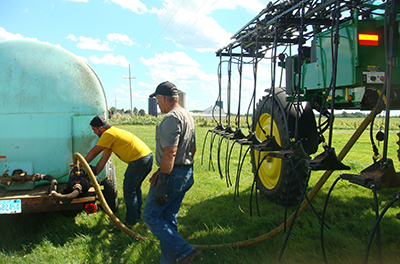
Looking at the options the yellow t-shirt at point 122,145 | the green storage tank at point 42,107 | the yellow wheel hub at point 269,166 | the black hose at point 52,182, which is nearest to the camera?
the black hose at point 52,182

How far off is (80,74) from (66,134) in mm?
795

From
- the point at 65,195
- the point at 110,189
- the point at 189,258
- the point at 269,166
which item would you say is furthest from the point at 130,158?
the point at 269,166

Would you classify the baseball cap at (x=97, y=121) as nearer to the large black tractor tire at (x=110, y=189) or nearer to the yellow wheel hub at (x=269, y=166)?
the large black tractor tire at (x=110, y=189)

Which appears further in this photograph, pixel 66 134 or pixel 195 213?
pixel 195 213

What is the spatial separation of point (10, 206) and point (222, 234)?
2.49 meters

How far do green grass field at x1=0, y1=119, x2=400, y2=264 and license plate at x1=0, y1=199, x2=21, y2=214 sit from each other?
43 cm

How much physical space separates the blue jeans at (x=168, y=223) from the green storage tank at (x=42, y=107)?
1.53 metres

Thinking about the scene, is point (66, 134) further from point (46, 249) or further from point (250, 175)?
point (250, 175)

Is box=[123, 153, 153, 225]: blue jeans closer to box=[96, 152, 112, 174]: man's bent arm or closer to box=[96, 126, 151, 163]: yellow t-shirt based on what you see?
box=[96, 126, 151, 163]: yellow t-shirt

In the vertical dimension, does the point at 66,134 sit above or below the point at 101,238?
above

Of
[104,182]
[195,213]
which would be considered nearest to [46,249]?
[104,182]

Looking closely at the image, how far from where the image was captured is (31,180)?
150 inches

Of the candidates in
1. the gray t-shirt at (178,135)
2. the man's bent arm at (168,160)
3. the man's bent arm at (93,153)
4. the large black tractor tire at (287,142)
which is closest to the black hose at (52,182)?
the man's bent arm at (93,153)

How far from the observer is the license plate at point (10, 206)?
139 inches
